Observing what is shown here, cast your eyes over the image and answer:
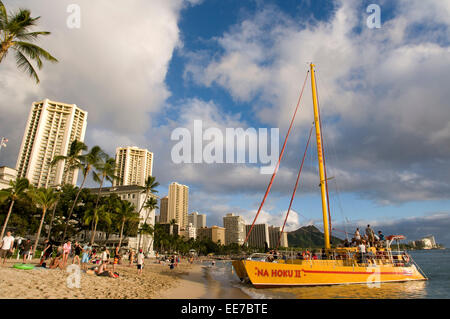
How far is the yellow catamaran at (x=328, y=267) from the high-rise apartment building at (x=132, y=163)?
408ft

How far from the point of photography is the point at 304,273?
600 inches

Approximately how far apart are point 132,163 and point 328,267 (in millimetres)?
130324

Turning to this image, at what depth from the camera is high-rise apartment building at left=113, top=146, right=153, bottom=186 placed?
130 m

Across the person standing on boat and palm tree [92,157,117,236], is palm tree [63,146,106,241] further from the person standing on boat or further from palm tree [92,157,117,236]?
the person standing on boat

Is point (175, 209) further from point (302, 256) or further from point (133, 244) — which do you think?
point (302, 256)

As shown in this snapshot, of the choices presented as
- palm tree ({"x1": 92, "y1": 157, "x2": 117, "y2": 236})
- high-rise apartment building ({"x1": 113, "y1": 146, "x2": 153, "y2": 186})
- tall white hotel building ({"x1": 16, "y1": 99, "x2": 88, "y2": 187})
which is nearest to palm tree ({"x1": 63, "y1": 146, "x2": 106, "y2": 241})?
palm tree ({"x1": 92, "y1": 157, "x2": 117, "y2": 236})

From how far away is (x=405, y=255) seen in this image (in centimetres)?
1991

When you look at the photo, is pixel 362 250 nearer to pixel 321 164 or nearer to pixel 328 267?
pixel 328 267

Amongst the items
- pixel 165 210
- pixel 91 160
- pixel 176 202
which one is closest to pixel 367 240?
pixel 91 160

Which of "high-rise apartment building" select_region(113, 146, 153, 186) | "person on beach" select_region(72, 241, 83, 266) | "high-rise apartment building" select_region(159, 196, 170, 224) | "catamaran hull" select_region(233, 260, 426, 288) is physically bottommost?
"catamaran hull" select_region(233, 260, 426, 288)

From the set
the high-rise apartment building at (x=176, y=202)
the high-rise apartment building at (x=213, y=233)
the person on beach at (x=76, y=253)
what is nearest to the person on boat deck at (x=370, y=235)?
the person on beach at (x=76, y=253)

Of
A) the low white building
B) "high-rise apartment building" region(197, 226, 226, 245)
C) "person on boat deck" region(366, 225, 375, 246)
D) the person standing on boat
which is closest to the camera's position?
the person standing on boat

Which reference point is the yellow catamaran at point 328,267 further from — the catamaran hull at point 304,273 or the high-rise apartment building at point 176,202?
the high-rise apartment building at point 176,202
